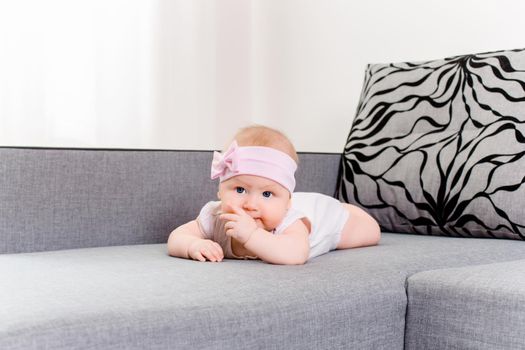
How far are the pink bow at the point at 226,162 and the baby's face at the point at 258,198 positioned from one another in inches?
1.0

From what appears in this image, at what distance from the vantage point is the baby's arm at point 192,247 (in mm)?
1556

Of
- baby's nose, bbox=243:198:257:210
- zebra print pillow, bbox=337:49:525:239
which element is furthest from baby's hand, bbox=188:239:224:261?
zebra print pillow, bbox=337:49:525:239

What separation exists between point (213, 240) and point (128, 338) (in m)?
0.74

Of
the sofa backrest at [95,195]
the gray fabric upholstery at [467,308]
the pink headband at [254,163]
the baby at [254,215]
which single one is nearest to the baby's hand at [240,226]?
the baby at [254,215]

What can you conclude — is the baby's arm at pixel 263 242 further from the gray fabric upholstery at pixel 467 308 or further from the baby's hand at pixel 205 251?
the gray fabric upholstery at pixel 467 308

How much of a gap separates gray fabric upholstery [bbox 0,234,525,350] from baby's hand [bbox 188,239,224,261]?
36mm

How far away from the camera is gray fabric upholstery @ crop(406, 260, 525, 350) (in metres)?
1.23

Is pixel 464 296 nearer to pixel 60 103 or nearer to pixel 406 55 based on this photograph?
pixel 406 55

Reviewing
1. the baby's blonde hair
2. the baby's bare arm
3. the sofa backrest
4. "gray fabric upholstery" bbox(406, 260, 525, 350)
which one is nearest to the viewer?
"gray fabric upholstery" bbox(406, 260, 525, 350)

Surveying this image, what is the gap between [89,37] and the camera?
3.12 metres

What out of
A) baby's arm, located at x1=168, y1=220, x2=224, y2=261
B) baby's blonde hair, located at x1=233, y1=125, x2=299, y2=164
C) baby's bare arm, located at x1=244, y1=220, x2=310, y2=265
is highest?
baby's blonde hair, located at x1=233, y1=125, x2=299, y2=164

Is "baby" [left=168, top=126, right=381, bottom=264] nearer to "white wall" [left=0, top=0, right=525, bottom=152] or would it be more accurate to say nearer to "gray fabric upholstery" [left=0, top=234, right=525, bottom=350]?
"gray fabric upholstery" [left=0, top=234, right=525, bottom=350]

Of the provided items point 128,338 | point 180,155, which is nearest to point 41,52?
point 180,155

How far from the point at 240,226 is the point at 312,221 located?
0.35m
